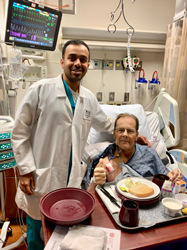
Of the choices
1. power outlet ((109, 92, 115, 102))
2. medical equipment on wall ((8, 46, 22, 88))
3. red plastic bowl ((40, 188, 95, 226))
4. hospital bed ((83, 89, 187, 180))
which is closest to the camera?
red plastic bowl ((40, 188, 95, 226))

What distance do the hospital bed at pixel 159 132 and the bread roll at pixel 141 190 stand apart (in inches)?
28.8

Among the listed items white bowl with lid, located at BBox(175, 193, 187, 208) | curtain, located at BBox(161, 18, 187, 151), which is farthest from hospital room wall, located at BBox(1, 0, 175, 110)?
white bowl with lid, located at BBox(175, 193, 187, 208)

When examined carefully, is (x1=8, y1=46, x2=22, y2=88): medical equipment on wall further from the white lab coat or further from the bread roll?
the bread roll

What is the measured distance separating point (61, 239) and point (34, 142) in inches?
28.3

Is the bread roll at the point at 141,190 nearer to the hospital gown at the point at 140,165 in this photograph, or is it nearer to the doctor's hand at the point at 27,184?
the hospital gown at the point at 140,165

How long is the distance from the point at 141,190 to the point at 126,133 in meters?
0.55

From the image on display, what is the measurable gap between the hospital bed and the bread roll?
73 centimetres

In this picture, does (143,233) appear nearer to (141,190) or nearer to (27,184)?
(141,190)

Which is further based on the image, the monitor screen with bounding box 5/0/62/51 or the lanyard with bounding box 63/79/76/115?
the monitor screen with bounding box 5/0/62/51

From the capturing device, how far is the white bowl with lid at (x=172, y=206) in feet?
2.96

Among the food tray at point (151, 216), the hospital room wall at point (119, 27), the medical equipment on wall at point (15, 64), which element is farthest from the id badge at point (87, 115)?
the hospital room wall at point (119, 27)

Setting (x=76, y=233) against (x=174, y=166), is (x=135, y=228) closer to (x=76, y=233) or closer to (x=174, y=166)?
(x=76, y=233)

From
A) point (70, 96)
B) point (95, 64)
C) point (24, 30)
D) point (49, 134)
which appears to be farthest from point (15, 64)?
point (95, 64)

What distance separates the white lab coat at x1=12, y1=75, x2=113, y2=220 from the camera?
1.26m
